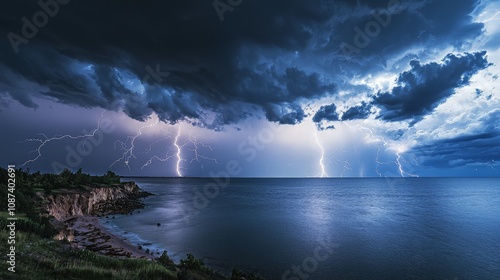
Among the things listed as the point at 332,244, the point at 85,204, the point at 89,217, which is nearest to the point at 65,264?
the point at 332,244

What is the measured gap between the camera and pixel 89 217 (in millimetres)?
46188

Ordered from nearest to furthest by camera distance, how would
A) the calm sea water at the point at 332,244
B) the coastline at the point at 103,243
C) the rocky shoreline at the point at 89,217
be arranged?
the calm sea water at the point at 332,244
the coastline at the point at 103,243
the rocky shoreline at the point at 89,217

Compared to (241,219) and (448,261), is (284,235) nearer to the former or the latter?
(241,219)

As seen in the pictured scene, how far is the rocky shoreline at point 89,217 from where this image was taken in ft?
87.8

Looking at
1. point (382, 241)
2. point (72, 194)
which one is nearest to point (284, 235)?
point (382, 241)

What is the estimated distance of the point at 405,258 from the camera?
97.0 ft

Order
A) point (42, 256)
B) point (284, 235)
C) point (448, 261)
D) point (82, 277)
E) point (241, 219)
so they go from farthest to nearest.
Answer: point (241, 219)
point (284, 235)
point (448, 261)
point (42, 256)
point (82, 277)

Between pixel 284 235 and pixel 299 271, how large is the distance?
1605 centimetres

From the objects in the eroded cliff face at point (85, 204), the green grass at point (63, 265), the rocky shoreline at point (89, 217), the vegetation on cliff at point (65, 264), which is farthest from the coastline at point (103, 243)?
the green grass at point (63, 265)

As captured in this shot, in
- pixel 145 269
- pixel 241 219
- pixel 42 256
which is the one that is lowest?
pixel 241 219

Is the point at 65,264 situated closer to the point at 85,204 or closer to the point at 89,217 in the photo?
the point at 89,217

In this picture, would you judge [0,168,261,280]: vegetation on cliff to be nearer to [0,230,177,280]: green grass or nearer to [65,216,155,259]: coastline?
[0,230,177,280]: green grass

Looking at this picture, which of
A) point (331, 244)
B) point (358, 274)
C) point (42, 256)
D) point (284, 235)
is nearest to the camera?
point (42, 256)

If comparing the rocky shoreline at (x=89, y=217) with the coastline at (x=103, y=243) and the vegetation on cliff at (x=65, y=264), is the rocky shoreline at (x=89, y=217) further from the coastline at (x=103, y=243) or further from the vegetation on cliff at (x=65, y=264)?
the vegetation on cliff at (x=65, y=264)
